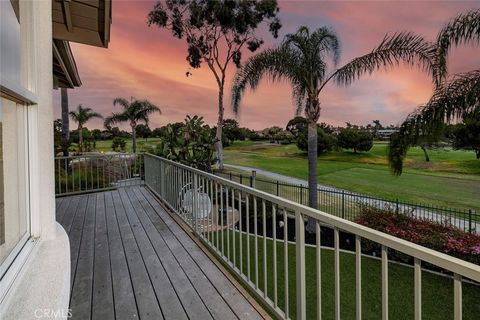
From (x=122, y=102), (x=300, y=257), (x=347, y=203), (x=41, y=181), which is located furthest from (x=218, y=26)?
(x=300, y=257)

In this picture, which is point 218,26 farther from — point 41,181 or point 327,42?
point 41,181

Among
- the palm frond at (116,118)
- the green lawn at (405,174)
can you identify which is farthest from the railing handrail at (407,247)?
the palm frond at (116,118)

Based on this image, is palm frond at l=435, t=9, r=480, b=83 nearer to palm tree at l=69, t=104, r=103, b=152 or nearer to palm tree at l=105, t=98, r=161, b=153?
palm tree at l=105, t=98, r=161, b=153

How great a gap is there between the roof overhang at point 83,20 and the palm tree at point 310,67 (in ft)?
17.4

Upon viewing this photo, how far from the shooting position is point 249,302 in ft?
7.40

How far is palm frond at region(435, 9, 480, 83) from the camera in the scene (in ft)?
18.0

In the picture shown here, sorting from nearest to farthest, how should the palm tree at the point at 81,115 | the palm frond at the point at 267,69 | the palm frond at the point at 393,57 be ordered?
the palm frond at the point at 393,57 < the palm frond at the point at 267,69 < the palm tree at the point at 81,115

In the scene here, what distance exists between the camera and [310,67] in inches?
318

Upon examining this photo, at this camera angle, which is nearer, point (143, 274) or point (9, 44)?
point (9, 44)

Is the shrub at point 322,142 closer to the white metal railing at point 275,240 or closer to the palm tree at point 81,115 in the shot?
the palm tree at point 81,115

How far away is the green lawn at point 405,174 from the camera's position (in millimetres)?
14836

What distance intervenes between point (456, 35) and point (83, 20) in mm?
6769

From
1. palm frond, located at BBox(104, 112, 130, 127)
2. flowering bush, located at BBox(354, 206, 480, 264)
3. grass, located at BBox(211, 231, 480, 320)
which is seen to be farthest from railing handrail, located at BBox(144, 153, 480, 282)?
palm frond, located at BBox(104, 112, 130, 127)

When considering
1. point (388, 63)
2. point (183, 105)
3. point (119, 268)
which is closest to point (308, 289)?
point (119, 268)
